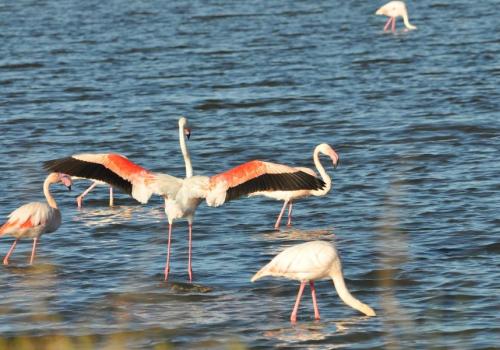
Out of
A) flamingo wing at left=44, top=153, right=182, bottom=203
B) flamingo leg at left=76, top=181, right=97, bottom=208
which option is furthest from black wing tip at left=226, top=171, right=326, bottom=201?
flamingo leg at left=76, top=181, right=97, bottom=208

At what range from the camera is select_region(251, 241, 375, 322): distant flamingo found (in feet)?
31.9

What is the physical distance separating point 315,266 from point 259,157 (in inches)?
322

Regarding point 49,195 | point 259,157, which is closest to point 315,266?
point 49,195

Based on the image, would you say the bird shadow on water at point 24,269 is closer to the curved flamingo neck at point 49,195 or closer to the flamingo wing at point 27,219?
the flamingo wing at point 27,219

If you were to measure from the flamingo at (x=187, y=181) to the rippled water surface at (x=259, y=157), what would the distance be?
1.93ft

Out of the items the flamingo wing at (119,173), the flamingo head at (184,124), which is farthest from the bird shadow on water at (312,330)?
the flamingo head at (184,124)

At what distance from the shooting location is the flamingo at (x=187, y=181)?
1138 centimetres

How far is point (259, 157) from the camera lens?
1784 cm

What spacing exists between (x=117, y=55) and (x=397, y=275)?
18398 mm

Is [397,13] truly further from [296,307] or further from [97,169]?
[296,307]

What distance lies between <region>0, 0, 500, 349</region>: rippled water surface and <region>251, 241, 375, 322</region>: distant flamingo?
0.28m

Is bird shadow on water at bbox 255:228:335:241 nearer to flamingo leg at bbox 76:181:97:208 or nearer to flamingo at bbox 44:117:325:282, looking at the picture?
flamingo at bbox 44:117:325:282

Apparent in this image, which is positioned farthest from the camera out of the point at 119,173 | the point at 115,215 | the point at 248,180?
the point at 115,215

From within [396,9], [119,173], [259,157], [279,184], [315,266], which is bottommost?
[259,157]
